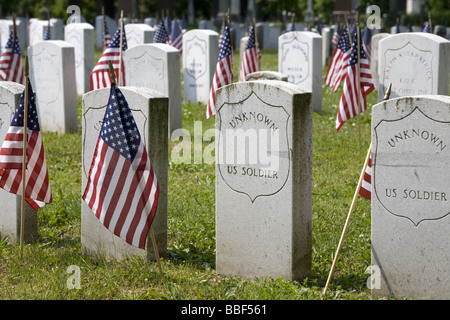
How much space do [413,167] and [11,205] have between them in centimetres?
378

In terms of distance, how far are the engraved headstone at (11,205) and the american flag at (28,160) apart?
0.22m

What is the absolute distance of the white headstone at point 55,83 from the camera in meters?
12.1

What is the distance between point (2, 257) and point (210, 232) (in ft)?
6.31

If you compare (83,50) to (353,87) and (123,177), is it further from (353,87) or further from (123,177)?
(123,177)

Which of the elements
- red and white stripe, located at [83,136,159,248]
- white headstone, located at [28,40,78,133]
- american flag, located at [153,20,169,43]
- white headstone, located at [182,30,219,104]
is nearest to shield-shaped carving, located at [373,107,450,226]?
red and white stripe, located at [83,136,159,248]

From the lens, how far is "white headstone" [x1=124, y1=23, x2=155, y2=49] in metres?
17.5

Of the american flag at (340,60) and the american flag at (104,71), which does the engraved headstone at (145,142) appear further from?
the american flag at (340,60)

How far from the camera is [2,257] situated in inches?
259

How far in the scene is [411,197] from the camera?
5.30m

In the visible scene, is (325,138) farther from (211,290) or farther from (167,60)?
(211,290)

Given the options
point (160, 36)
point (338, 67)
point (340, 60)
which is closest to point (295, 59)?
point (338, 67)

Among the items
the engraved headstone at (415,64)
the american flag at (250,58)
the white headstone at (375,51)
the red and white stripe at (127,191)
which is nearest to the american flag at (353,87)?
the engraved headstone at (415,64)

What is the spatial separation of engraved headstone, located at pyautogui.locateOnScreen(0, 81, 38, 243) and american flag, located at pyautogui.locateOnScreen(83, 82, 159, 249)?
144 cm

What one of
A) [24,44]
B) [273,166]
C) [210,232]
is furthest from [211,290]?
[24,44]
